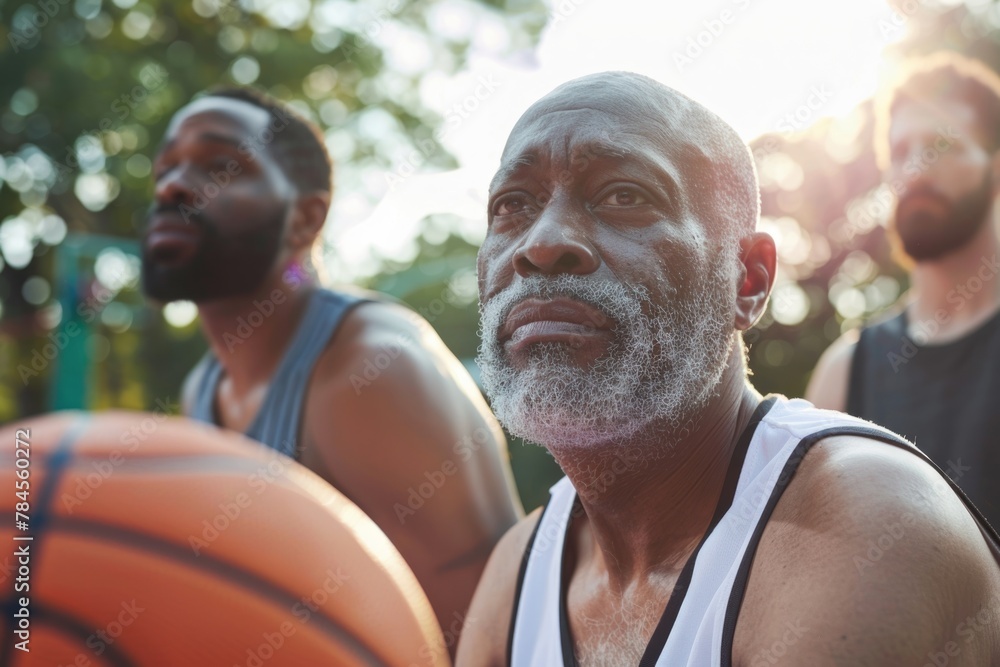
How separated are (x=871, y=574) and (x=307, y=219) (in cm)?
344

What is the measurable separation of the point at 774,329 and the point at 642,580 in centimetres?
2140

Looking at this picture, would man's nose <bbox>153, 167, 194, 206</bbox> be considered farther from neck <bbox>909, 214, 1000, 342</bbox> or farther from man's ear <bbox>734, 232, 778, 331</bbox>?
neck <bbox>909, 214, 1000, 342</bbox>

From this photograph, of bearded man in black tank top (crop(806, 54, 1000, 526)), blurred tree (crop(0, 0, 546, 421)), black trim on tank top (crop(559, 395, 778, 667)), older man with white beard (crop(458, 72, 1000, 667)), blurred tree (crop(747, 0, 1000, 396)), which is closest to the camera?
older man with white beard (crop(458, 72, 1000, 667))

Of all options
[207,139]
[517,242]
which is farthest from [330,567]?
[207,139]

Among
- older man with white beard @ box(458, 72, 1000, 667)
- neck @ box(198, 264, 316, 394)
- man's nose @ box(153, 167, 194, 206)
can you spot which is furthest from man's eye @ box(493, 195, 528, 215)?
man's nose @ box(153, 167, 194, 206)

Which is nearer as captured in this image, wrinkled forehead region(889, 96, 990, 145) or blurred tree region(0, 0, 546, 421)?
wrinkled forehead region(889, 96, 990, 145)

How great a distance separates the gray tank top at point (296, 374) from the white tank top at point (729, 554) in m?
1.73

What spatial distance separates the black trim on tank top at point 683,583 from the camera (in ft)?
6.26

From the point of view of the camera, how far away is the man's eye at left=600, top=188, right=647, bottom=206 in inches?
88.0

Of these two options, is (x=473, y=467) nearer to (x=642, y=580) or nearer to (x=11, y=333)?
(x=642, y=580)

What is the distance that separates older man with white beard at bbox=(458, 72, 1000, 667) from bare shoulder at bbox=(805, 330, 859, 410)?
2.07 metres

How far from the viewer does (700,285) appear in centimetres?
224

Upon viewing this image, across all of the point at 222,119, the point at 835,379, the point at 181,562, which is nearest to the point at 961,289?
the point at 835,379

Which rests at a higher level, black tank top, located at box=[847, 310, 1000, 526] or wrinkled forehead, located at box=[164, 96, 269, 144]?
wrinkled forehead, located at box=[164, 96, 269, 144]
